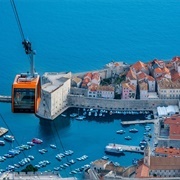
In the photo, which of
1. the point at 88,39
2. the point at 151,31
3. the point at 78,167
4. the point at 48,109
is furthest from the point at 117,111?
the point at 151,31

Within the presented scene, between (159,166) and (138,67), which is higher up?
(138,67)

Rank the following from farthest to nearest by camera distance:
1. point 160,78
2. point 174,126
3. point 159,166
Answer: point 160,78 → point 174,126 → point 159,166

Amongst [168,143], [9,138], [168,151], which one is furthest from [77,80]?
[168,151]

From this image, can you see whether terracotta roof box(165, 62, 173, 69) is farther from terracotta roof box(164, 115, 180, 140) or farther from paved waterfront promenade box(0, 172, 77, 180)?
paved waterfront promenade box(0, 172, 77, 180)

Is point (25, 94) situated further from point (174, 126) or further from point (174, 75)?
point (174, 75)

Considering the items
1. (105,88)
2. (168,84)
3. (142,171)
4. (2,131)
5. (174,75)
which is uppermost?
(174,75)

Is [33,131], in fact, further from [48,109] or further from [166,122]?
[166,122]
